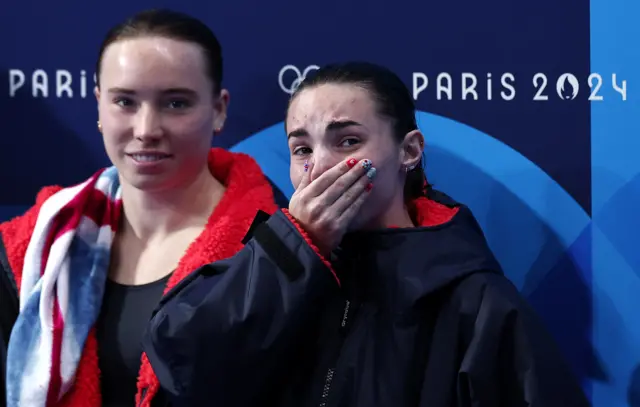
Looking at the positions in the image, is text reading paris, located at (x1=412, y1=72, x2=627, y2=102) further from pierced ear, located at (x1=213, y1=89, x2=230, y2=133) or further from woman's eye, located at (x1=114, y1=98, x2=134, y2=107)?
woman's eye, located at (x1=114, y1=98, x2=134, y2=107)

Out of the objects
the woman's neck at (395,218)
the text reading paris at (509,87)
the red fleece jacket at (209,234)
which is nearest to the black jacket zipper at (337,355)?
the woman's neck at (395,218)

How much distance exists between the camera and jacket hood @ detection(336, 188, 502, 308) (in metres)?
0.95

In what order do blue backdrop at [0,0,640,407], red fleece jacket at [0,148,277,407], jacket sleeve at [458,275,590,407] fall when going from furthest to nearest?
blue backdrop at [0,0,640,407] → red fleece jacket at [0,148,277,407] → jacket sleeve at [458,275,590,407]

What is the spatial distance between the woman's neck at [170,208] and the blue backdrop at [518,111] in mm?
253

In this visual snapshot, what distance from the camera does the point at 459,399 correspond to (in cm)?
93

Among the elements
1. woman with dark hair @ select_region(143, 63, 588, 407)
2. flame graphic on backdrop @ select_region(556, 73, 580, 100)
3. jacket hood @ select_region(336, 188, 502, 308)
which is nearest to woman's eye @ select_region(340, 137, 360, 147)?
woman with dark hair @ select_region(143, 63, 588, 407)

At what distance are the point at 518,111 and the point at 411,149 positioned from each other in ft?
1.52

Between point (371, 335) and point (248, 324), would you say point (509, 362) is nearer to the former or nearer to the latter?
point (371, 335)

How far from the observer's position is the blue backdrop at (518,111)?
1407 mm

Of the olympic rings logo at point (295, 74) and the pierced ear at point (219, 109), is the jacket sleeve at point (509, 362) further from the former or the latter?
the olympic rings logo at point (295, 74)

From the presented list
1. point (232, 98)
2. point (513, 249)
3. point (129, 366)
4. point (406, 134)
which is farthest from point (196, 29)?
point (513, 249)

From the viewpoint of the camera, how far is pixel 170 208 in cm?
129

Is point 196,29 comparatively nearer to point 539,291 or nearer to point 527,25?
point 527,25

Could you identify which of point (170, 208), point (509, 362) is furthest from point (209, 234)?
point (509, 362)
